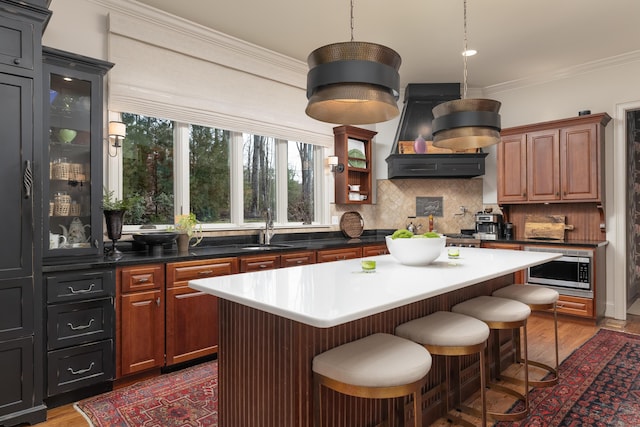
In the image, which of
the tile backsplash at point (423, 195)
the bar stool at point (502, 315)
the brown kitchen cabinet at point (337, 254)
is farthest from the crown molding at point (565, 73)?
the bar stool at point (502, 315)

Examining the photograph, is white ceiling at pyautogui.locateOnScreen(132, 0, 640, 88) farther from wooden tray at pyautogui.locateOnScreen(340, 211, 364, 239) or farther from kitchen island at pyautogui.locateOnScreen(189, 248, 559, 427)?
kitchen island at pyautogui.locateOnScreen(189, 248, 559, 427)

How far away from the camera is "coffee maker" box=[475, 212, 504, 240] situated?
529 centimetres

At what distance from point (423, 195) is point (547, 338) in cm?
257

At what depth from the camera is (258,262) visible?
3584 mm

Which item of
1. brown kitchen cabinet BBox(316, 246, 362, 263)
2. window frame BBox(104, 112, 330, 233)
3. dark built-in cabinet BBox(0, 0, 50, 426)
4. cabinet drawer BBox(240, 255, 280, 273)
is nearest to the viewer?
dark built-in cabinet BBox(0, 0, 50, 426)

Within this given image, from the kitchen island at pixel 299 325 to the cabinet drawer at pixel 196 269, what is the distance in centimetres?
119

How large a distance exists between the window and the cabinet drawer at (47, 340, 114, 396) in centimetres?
113

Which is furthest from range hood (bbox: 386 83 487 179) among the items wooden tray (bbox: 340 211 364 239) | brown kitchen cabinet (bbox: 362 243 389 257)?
brown kitchen cabinet (bbox: 362 243 389 257)

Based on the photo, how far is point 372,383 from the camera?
1449 mm

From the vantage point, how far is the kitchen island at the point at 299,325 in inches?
60.2

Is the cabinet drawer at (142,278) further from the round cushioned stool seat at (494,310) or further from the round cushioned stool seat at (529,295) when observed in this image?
the round cushioned stool seat at (529,295)

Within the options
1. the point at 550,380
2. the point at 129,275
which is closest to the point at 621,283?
the point at 550,380

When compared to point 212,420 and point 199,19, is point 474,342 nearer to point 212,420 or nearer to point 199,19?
point 212,420

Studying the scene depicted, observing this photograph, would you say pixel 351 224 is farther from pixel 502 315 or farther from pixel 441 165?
pixel 502 315
